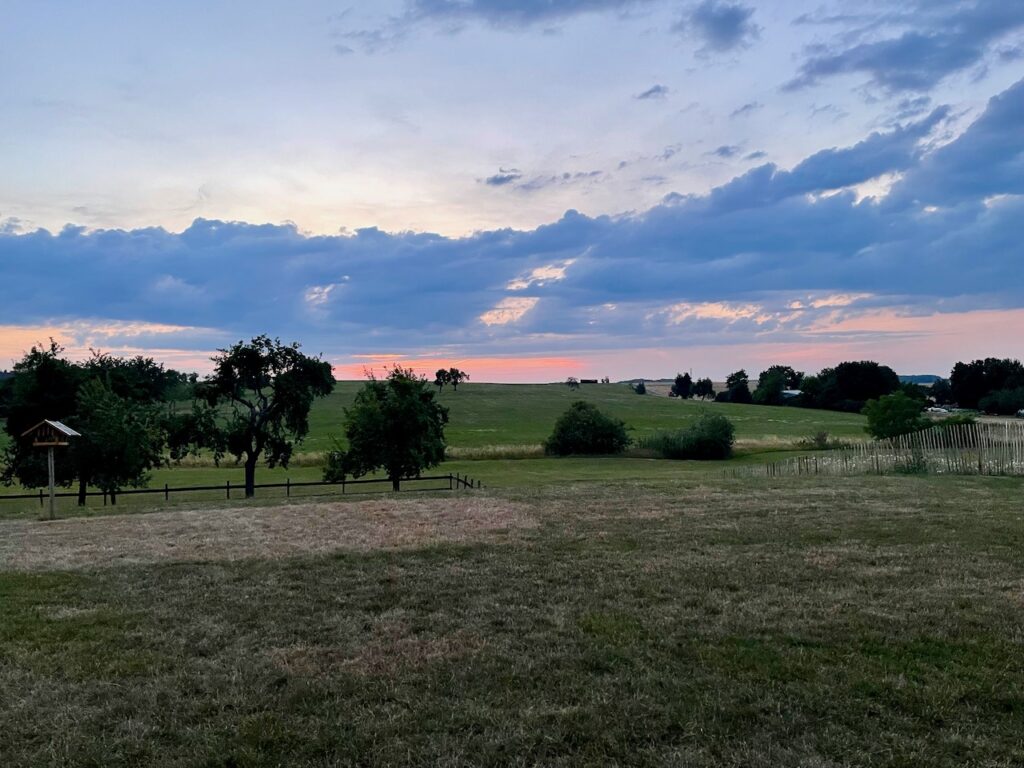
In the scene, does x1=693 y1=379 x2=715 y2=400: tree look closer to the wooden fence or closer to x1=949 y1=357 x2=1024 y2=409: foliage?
x1=949 y1=357 x2=1024 y2=409: foliage

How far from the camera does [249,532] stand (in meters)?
13.6

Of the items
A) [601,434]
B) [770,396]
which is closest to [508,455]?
[601,434]

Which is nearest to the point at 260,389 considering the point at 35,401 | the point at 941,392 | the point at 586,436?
the point at 35,401

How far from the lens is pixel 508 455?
55.9 m

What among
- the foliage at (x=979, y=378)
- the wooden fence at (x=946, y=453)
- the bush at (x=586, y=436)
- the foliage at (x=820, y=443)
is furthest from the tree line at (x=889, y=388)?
the wooden fence at (x=946, y=453)

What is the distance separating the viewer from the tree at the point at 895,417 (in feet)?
164

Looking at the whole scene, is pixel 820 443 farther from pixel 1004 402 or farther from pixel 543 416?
pixel 1004 402

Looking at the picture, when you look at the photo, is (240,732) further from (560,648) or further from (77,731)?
(560,648)

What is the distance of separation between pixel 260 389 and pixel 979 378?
349ft

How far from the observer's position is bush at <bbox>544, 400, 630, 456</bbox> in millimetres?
58656

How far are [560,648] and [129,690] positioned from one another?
334 cm

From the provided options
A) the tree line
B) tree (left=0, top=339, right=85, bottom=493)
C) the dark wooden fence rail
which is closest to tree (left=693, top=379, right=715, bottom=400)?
the tree line

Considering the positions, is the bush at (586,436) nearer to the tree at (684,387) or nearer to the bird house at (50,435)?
the bird house at (50,435)

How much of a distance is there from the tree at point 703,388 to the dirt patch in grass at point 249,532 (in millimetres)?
130832
